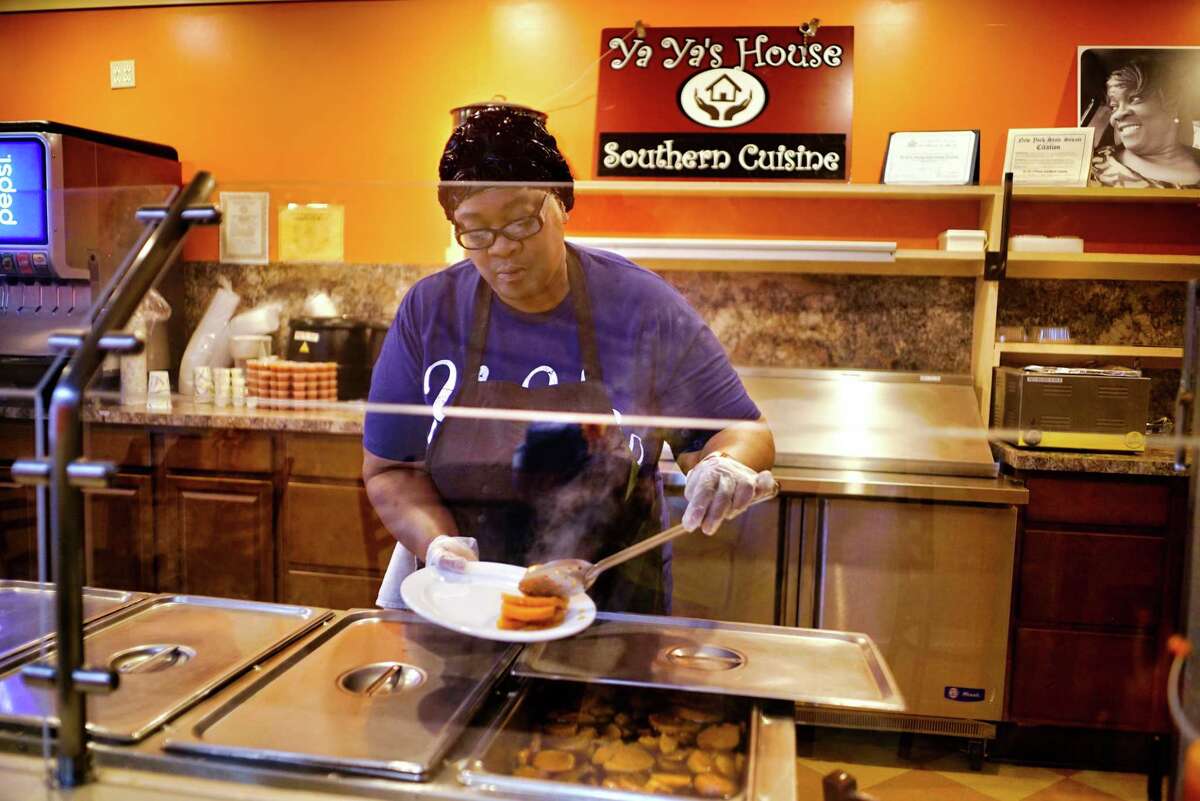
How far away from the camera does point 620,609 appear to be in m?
1.31

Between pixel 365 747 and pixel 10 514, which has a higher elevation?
pixel 10 514

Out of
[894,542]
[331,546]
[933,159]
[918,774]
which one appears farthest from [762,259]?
[933,159]

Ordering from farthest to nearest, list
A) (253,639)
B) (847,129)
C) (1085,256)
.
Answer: (847,129) → (1085,256) → (253,639)

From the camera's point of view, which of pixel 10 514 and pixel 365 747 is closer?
pixel 365 747

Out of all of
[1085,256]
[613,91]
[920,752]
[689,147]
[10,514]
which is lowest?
[920,752]

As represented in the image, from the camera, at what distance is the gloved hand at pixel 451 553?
1.24m

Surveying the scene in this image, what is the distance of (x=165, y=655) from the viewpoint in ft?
3.71

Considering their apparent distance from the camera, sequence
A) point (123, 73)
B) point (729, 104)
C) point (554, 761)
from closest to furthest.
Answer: point (554, 761) < point (729, 104) < point (123, 73)

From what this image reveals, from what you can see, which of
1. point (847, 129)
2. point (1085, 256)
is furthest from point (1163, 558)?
point (847, 129)

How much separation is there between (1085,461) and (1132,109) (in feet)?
9.82

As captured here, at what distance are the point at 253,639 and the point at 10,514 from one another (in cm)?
48

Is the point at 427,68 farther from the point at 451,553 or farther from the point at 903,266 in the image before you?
the point at 451,553

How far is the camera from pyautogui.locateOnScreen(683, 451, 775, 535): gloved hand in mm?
1238

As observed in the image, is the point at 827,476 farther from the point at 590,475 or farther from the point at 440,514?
the point at 440,514
